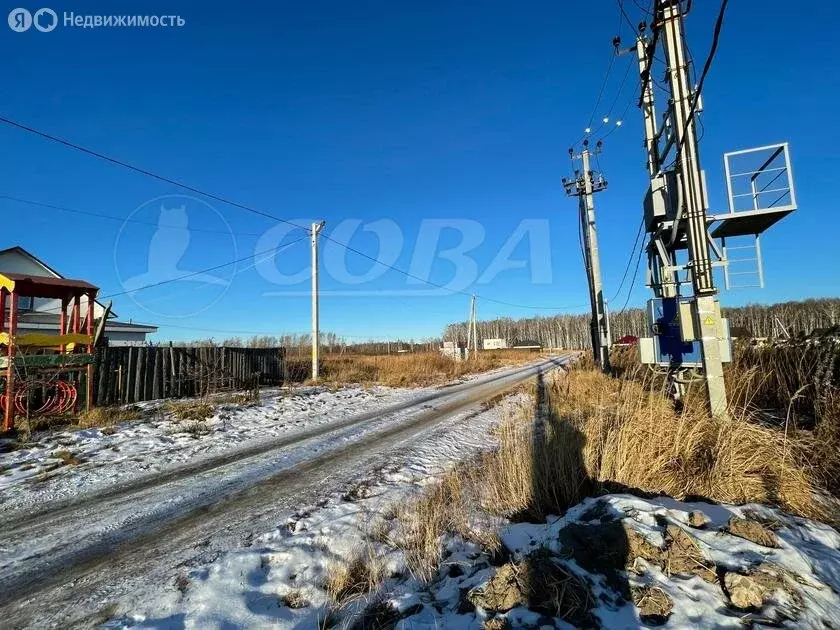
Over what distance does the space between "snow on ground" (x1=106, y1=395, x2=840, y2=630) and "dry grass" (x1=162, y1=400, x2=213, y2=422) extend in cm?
703

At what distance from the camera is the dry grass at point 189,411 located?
9539mm

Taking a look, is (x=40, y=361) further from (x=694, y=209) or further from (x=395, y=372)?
(x=395, y=372)

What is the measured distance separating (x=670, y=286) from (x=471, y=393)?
26.1ft

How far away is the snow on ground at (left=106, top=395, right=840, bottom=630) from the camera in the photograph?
7.07ft

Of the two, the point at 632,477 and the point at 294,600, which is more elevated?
the point at 632,477

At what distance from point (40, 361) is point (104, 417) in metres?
1.74

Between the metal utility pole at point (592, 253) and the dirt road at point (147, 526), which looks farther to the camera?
the metal utility pole at point (592, 253)

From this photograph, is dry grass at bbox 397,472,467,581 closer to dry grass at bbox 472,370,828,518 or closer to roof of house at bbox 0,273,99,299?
dry grass at bbox 472,370,828,518

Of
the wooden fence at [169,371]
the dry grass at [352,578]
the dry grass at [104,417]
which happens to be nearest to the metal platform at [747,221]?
the dry grass at [352,578]

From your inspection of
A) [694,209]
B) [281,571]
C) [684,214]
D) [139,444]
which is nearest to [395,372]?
[139,444]

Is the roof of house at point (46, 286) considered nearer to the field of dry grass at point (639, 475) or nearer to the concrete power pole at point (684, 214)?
the field of dry grass at point (639, 475)

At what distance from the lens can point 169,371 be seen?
13.3m

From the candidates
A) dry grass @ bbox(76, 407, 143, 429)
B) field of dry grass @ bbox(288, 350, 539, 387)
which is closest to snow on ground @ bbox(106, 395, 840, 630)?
dry grass @ bbox(76, 407, 143, 429)

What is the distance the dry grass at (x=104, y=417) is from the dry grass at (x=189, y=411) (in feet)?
2.43
